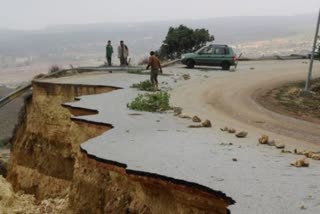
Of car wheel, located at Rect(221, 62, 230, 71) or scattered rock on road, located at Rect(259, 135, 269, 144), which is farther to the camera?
car wheel, located at Rect(221, 62, 230, 71)

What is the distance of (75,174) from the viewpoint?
612 inches

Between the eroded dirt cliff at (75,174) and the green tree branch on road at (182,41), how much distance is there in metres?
19.9

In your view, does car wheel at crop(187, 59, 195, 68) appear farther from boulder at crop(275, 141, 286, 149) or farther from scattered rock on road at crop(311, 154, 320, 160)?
scattered rock on road at crop(311, 154, 320, 160)

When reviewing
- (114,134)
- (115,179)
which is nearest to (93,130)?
(114,134)

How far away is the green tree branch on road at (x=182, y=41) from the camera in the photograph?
45.1 meters

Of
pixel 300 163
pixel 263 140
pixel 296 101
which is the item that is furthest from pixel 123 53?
pixel 300 163

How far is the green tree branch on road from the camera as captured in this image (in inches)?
1775

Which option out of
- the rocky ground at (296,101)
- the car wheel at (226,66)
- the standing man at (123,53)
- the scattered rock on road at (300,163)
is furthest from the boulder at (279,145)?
the standing man at (123,53)

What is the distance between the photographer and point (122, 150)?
14234 mm

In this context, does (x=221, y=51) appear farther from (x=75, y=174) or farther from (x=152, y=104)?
(x=75, y=174)

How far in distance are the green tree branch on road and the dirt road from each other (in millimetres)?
8505

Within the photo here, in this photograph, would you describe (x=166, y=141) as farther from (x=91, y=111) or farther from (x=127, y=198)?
(x=91, y=111)

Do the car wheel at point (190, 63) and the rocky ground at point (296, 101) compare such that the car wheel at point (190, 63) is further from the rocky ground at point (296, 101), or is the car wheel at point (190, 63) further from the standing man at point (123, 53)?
the rocky ground at point (296, 101)

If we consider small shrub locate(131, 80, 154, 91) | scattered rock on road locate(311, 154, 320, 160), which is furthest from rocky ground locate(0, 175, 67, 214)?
scattered rock on road locate(311, 154, 320, 160)
